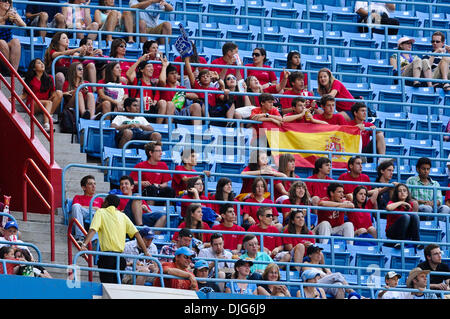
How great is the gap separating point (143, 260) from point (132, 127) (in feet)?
10.1

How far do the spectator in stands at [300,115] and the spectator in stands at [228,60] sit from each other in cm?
129

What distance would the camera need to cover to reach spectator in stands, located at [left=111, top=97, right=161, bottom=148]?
20859mm

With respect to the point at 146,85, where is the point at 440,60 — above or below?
above

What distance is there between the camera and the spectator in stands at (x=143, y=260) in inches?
709

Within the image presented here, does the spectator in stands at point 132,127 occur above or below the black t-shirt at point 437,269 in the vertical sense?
above

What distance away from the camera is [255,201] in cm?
2031

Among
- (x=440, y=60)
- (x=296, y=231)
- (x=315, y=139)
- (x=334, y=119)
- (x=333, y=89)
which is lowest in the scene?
(x=296, y=231)

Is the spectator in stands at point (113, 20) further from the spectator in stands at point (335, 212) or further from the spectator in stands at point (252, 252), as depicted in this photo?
the spectator in stands at point (252, 252)

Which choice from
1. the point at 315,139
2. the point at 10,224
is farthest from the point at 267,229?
the point at 10,224

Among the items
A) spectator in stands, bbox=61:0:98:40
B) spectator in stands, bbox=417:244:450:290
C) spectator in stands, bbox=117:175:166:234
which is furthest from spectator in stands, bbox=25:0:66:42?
spectator in stands, bbox=417:244:450:290

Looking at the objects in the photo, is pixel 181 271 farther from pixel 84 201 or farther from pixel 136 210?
pixel 84 201

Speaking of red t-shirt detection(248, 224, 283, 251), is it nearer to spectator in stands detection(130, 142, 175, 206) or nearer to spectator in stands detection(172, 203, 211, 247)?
spectator in stands detection(172, 203, 211, 247)

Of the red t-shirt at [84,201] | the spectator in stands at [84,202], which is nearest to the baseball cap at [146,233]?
the spectator in stands at [84,202]
